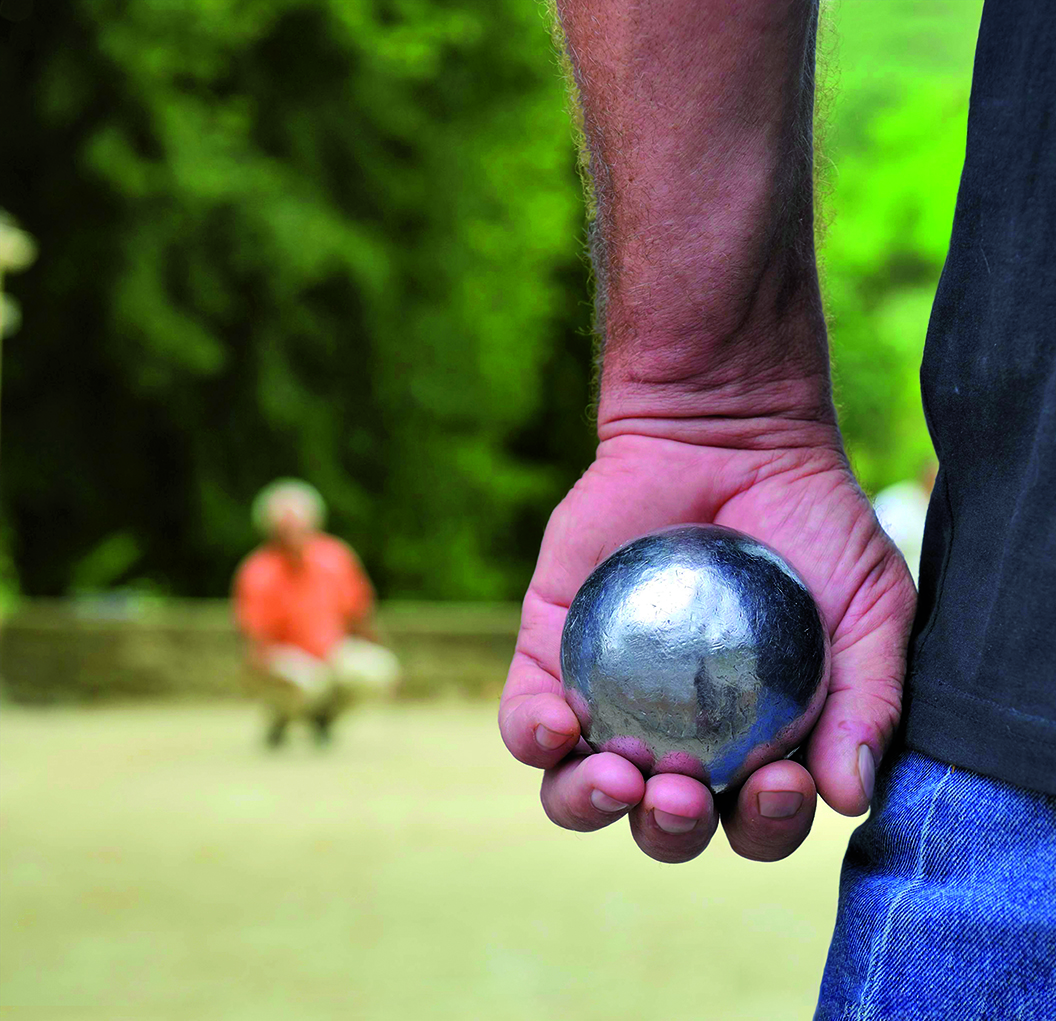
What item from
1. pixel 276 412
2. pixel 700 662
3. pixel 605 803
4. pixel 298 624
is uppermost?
pixel 700 662

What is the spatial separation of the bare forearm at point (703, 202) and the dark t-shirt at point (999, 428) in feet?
0.92

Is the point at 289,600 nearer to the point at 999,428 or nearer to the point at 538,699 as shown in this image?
the point at 538,699

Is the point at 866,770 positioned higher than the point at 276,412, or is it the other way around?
the point at 866,770

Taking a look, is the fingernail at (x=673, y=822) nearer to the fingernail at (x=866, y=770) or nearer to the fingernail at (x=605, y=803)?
the fingernail at (x=605, y=803)

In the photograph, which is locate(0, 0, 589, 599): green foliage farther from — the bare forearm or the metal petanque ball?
the metal petanque ball

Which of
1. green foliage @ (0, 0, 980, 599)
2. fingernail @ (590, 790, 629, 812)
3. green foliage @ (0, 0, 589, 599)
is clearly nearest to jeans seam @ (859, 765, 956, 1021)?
fingernail @ (590, 790, 629, 812)

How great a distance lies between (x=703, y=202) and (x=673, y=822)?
2.17ft

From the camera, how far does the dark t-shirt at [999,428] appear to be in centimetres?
120

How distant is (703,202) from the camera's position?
1.61 metres

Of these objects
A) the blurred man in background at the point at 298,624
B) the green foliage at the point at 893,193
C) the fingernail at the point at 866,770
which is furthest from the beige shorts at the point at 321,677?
the green foliage at the point at 893,193

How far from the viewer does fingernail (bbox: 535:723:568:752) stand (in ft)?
4.66

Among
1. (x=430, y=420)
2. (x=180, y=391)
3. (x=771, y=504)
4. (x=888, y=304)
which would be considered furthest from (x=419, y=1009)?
(x=888, y=304)

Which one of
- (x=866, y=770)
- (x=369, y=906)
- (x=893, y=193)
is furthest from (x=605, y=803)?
(x=893, y=193)

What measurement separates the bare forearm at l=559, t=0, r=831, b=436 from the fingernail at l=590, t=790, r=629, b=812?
1.67 ft
